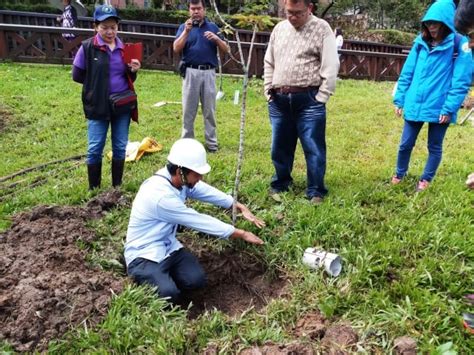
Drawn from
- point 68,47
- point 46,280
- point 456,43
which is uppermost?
point 456,43

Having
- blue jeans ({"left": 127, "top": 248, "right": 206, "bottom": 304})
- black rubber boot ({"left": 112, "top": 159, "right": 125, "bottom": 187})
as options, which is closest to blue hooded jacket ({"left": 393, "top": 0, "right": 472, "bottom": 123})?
blue jeans ({"left": 127, "top": 248, "right": 206, "bottom": 304})

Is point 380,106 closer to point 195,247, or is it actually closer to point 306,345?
point 195,247

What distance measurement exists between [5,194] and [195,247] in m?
2.50

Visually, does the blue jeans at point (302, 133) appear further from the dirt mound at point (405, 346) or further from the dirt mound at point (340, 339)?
the dirt mound at point (405, 346)

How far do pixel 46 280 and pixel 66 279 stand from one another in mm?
133

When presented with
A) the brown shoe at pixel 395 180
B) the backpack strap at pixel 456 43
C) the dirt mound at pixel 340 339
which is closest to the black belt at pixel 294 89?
the backpack strap at pixel 456 43

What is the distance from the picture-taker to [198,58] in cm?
593

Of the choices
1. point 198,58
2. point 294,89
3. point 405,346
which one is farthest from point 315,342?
point 198,58

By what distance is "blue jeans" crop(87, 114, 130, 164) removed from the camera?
15.0ft

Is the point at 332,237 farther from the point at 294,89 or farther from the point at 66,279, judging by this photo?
the point at 66,279

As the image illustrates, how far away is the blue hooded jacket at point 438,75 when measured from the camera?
4.01 meters

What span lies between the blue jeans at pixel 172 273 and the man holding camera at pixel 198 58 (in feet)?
9.63

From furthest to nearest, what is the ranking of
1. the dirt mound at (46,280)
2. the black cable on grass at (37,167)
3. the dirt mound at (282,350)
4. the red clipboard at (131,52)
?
the black cable on grass at (37,167), the red clipboard at (131,52), the dirt mound at (46,280), the dirt mound at (282,350)

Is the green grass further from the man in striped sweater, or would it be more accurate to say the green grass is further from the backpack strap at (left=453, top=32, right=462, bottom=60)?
the backpack strap at (left=453, top=32, right=462, bottom=60)
